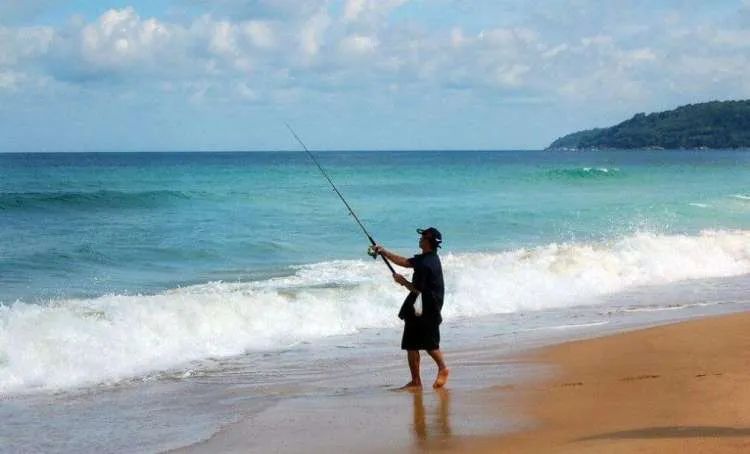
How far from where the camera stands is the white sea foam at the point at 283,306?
386 inches

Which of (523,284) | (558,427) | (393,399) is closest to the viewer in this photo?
(558,427)

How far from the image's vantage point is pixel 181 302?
40.4 ft

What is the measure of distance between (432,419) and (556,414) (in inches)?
36.2

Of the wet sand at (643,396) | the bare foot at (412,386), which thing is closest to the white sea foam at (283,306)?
the bare foot at (412,386)

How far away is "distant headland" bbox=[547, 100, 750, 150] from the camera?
151375 mm

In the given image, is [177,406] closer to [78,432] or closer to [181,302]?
[78,432]

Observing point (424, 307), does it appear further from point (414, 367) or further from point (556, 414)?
point (556, 414)

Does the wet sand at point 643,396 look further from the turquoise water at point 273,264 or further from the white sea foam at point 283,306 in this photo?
the white sea foam at point 283,306

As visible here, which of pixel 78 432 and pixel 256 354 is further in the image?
pixel 256 354

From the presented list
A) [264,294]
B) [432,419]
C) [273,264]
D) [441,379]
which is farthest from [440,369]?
[273,264]

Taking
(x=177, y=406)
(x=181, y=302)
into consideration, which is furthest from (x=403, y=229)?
(x=177, y=406)

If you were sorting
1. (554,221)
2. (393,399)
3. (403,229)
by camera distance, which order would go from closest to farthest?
(393,399), (403,229), (554,221)

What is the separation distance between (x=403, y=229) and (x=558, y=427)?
20602 mm

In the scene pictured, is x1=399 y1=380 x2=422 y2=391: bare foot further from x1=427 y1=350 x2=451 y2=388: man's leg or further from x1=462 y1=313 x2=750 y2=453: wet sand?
x1=462 y1=313 x2=750 y2=453: wet sand
